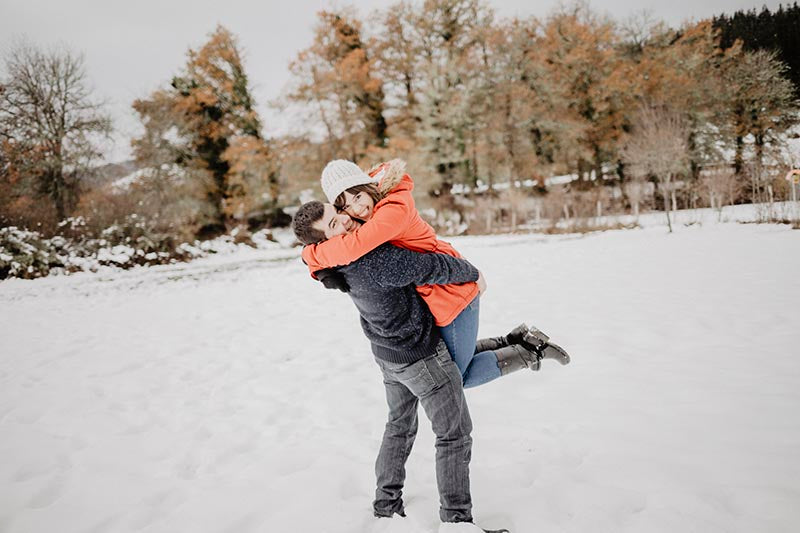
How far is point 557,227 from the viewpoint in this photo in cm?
1712

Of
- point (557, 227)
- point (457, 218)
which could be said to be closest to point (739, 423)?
point (557, 227)

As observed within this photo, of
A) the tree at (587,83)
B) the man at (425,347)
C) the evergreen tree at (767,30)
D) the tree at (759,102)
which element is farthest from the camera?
the evergreen tree at (767,30)

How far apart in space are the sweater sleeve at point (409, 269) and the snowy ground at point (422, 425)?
3.82ft

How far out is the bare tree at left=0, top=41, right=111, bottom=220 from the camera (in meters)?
16.5

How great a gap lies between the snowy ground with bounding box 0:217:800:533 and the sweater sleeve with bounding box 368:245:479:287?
3.82 ft

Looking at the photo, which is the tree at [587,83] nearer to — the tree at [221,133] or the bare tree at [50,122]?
the tree at [221,133]

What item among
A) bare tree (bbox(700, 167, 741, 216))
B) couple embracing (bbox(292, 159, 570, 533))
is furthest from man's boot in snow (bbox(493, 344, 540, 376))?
bare tree (bbox(700, 167, 741, 216))

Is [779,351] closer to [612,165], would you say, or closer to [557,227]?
[557,227]

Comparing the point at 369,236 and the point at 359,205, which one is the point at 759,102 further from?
the point at 369,236

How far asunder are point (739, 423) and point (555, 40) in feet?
88.2

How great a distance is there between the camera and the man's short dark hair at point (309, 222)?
1.58m

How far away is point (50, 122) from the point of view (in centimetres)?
1736

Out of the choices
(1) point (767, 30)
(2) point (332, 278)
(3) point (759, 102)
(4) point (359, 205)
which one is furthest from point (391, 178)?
(1) point (767, 30)

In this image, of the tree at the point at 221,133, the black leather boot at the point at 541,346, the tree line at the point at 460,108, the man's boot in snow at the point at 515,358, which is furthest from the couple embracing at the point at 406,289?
the tree at the point at 221,133
